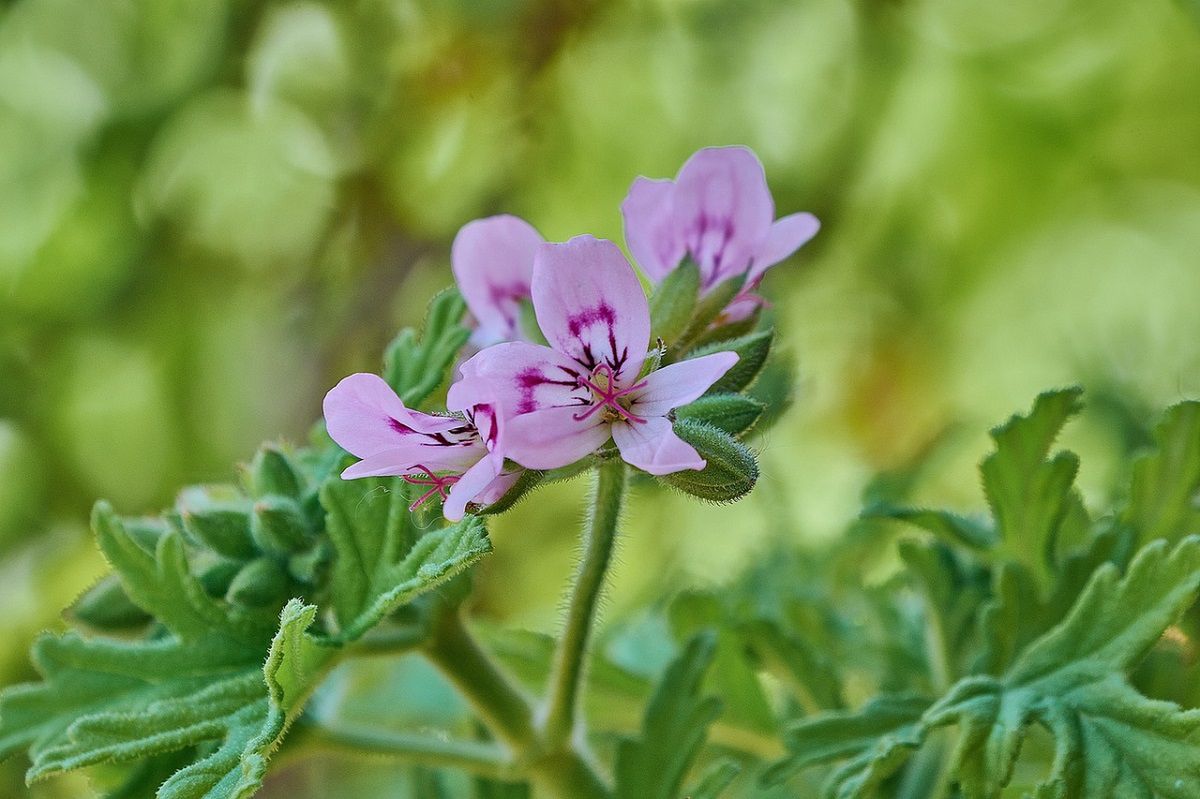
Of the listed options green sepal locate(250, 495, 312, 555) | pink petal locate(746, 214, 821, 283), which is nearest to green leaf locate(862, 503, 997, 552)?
pink petal locate(746, 214, 821, 283)

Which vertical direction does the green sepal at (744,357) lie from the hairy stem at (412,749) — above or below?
above

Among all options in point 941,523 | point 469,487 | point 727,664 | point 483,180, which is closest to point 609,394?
point 469,487

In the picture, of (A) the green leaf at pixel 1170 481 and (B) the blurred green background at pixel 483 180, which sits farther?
(B) the blurred green background at pixel 483 180

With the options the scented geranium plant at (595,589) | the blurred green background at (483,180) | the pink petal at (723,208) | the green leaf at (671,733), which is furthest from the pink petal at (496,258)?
the blurred green background at (483,180)

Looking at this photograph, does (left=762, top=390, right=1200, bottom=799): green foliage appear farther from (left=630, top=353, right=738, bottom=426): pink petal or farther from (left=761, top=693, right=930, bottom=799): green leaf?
(left=630, top=353, right=738, bottom=426): pink petal

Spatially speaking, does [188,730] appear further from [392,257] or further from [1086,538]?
[392,257]

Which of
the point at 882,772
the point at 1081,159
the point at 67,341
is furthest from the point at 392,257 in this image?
the point at 882,772

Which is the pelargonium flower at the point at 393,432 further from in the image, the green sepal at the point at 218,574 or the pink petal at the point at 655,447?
the green sepal at the point at 218,574

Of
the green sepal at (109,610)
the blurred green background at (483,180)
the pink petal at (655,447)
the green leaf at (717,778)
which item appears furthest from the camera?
the blurred green background at (483,180)
